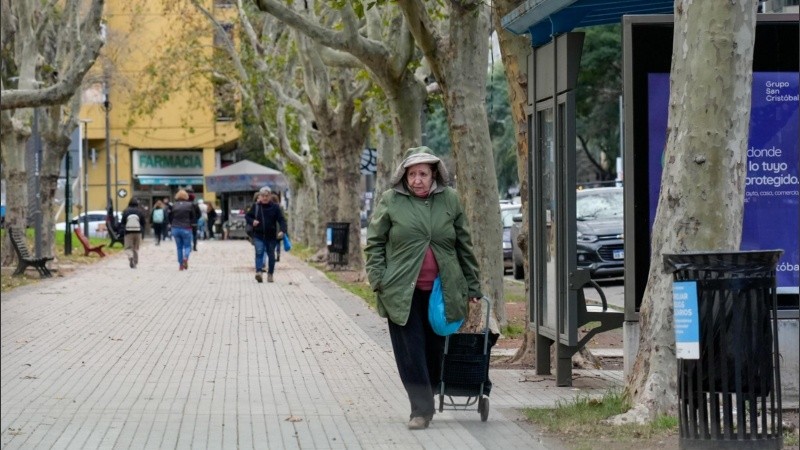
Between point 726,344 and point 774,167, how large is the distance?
260cm

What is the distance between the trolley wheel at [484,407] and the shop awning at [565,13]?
9.21ft

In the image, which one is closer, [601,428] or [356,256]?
[601,428]

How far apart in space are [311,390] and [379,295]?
225 cm

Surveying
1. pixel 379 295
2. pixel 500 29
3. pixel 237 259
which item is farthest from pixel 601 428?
pixel 237 259

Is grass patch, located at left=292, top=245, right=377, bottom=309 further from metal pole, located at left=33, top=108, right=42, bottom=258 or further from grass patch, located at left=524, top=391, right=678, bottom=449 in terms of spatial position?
grass patch, located at left=524, top=391, right=678, bottom=449

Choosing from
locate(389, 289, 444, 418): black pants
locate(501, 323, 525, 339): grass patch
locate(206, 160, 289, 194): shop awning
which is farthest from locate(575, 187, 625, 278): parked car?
locate(206, 160, 289, 194): shop awning

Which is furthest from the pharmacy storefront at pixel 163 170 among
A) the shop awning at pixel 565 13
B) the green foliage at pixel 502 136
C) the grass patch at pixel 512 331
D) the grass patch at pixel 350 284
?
the shop awning at pixel 565 13

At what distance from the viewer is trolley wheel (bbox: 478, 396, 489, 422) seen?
30.2ft

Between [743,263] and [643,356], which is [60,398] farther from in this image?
[743,263]

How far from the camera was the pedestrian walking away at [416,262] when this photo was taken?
350 inches

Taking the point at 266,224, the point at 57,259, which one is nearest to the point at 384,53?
the point at 266,224

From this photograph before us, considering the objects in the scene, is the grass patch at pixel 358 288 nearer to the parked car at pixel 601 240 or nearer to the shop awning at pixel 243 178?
the parked car at pixel 601 240

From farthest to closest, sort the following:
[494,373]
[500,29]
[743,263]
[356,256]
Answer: [356,256]
[500,29]
[494,373]
[743,263]

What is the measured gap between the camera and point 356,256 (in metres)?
32.5
